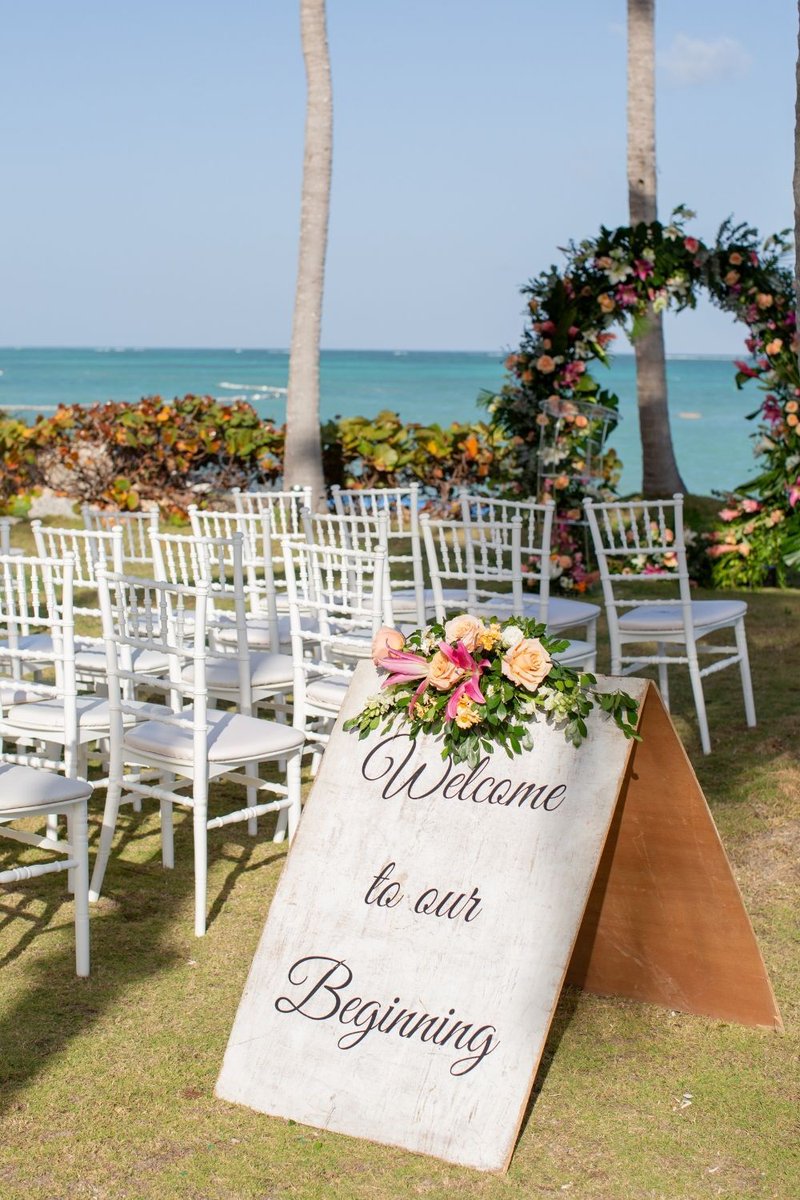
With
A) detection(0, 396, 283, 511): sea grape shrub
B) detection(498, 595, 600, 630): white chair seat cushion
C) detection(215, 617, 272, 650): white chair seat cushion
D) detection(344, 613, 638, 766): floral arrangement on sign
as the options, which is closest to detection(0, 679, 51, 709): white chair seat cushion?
detection(215, 617, 272, 650): white chair seat cushion

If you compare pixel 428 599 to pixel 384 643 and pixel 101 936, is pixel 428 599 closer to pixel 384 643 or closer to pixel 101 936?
pixel 101 936

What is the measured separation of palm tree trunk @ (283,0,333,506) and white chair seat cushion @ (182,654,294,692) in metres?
6.33

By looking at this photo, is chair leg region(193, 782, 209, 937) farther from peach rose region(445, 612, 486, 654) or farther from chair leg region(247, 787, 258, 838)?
peach rose region(445, 612, 486, 654)

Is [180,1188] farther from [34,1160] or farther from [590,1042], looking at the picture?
[590,1042]

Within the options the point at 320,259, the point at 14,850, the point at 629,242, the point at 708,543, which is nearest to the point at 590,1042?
the point at 14,850

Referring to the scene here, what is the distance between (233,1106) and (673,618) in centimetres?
368

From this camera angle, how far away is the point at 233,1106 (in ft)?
10.2

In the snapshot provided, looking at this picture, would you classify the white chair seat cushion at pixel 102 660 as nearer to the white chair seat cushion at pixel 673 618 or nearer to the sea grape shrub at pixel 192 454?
the white chair seat cushion at pixel 673 618

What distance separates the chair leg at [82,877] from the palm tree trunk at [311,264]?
794 centimetres

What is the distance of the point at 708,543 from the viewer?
34.6ft

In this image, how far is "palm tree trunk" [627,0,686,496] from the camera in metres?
12.1

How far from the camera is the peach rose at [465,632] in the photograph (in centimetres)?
306

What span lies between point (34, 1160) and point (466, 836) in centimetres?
115

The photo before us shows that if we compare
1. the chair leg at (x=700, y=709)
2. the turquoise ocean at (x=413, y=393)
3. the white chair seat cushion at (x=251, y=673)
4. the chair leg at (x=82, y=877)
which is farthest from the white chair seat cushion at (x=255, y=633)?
the turquoise ocean at (x=413, y=393)
